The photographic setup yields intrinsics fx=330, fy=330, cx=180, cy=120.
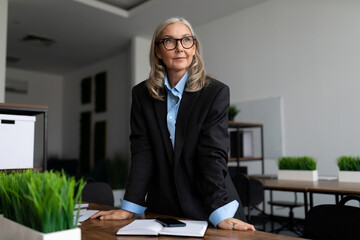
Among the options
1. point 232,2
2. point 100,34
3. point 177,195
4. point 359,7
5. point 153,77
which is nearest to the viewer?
point 177,195

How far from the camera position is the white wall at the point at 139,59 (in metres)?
6.30

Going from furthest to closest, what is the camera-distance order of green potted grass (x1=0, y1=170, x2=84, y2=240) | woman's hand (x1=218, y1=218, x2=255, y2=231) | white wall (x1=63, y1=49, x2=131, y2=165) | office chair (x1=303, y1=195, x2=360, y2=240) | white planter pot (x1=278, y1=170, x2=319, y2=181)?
white wall (x1=63, y1=49, x2=131, y2=165)
white planter pot (x1=278, y1=170, x2=319, y2=181)
office chair (x1=303, y1=195, x2=360, y2=240)
woman's hand (x1=218, y1=218, x2=255, y2=231)
green potted grass (x1=0, y1=170, x2=84, y2=240)

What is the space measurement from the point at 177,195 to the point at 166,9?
4.38m

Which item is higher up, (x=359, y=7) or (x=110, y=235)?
(x=359, y=7)

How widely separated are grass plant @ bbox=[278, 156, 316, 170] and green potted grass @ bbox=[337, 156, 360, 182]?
24cm

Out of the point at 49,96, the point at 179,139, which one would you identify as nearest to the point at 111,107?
the point at 49,96

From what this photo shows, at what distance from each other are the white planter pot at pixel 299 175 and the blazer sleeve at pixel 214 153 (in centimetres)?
209

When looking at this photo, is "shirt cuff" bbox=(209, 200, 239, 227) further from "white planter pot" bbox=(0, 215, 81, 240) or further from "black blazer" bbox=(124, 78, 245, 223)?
"white planter pot" bbox=(0, 215, 81, 240)

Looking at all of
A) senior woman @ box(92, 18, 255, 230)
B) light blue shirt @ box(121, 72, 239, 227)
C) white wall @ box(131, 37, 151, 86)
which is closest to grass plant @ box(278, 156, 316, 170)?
senior woman @ box(92, 18, 255, 230)

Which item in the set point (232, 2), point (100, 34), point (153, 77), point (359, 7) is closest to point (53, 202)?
point (153, 77)

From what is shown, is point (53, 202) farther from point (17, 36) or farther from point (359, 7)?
point (17, 36)

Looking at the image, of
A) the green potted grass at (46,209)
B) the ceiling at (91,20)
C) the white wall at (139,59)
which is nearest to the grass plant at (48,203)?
the green potted grass at (46,209)

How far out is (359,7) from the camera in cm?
402

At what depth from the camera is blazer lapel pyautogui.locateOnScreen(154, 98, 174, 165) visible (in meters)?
1.31
